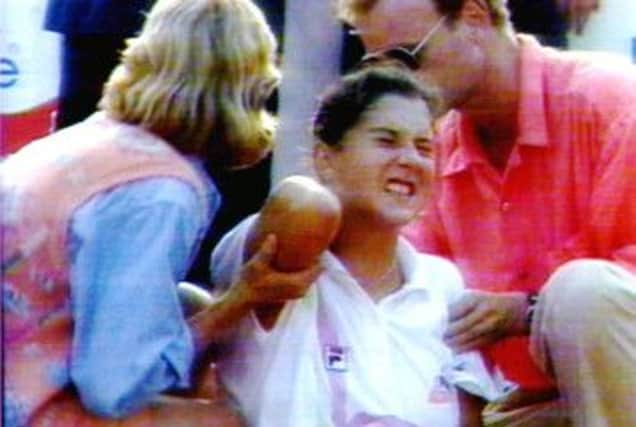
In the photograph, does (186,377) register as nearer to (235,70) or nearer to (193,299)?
(193,299)

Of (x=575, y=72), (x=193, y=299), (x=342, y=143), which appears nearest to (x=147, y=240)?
(x=193, y=299)

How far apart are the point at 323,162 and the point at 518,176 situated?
29cm

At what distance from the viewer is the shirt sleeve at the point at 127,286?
241 cm

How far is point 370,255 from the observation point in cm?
255

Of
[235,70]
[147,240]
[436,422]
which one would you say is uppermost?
[235,70]

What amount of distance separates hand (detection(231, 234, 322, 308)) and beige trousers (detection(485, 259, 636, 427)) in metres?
0.33

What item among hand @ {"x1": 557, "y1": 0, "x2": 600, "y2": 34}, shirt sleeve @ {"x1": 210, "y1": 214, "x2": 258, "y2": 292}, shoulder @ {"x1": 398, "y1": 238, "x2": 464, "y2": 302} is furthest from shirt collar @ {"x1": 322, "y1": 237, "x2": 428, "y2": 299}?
hand @ {"x1": 557, "y1": 0, "x2": 600, "y2": 34}

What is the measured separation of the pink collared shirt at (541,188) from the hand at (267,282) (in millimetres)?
174

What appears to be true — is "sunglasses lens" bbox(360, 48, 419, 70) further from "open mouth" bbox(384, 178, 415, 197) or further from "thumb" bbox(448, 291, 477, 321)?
"thumb" bbox(448, 291, 477, 321)

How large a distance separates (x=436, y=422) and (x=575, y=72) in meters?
0.52

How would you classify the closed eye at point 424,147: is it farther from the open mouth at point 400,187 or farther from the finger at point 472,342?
the finger at point 472,342

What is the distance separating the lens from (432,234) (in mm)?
2582

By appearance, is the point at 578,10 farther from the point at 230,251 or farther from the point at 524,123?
the point at 230,251

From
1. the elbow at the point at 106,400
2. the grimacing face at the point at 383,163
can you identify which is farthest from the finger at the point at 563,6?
the elbow at the point at 106,400
